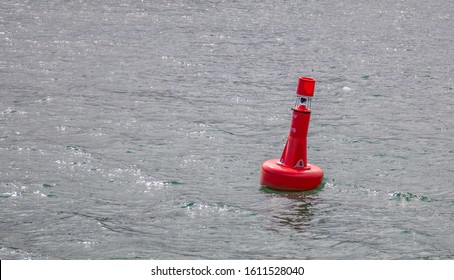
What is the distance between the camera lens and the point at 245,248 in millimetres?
8359

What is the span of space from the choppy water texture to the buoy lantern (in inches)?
5.7

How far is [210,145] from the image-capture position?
12.3 metres

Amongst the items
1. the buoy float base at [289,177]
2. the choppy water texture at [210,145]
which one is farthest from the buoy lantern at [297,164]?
the choppy water texture at [210,145]

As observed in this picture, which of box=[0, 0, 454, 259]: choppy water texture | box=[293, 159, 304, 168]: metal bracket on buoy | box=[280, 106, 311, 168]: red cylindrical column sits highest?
box=[280, 106, 311, 168]: red cylindrical column

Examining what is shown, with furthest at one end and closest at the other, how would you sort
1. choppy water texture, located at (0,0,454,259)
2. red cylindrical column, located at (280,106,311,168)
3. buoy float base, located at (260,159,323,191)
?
red cylindrical column, located at (280,106,311,168), buoy float base, located at (260,159,323,191), choppy water texture, located at (0,0,454,259)

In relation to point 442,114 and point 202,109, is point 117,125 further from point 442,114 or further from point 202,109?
point 442,114

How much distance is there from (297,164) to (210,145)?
2.41m

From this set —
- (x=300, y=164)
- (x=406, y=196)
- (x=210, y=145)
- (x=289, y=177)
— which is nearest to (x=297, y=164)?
(x=300, y=164)

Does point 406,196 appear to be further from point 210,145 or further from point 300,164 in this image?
point 210,145

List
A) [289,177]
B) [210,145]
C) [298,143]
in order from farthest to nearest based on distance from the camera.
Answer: [210,145] < [298,143] < [289,177]

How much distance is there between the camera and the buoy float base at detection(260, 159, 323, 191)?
32.8 feet

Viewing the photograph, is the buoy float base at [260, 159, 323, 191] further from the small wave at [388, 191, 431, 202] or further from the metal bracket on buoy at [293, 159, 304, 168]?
the small wave at [388, 191, 431, 202]

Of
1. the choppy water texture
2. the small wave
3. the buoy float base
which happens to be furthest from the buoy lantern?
the small wave
